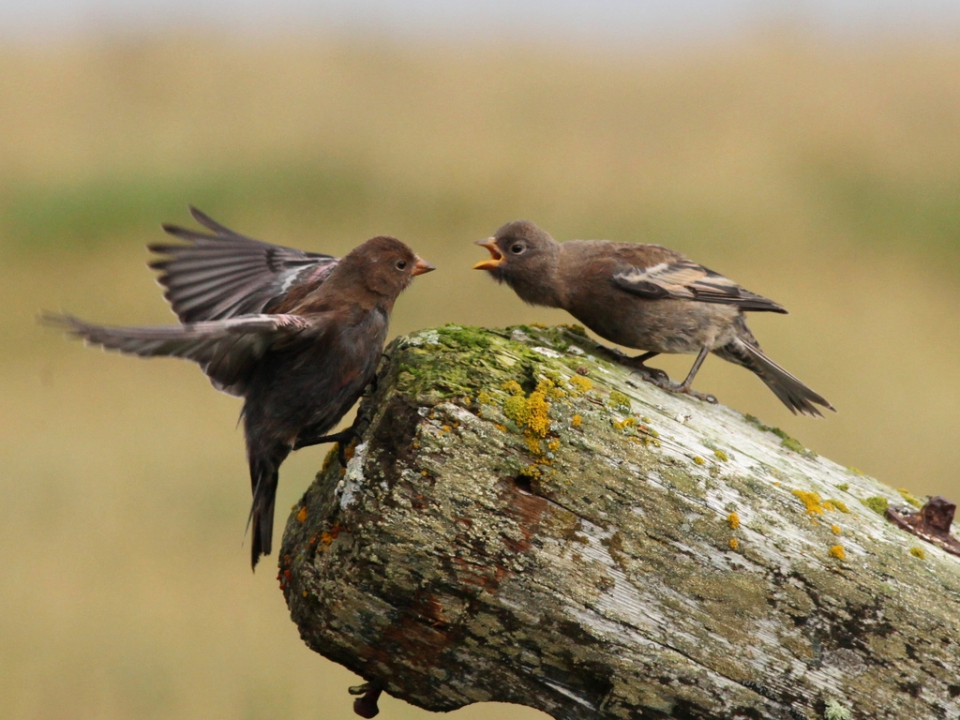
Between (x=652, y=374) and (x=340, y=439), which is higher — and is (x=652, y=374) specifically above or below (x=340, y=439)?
above

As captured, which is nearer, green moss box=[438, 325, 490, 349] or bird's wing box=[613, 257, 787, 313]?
green moss box=[438, 325, 490, 349]

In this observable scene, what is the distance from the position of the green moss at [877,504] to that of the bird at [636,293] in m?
1.67

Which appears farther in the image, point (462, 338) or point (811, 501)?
point (462, 338)

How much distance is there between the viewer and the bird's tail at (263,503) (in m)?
5.14

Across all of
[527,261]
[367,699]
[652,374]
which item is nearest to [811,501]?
[652,374]

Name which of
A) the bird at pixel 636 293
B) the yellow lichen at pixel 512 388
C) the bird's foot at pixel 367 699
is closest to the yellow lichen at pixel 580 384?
the yellow lichen at pixel 512 388

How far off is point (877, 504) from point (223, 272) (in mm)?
3426

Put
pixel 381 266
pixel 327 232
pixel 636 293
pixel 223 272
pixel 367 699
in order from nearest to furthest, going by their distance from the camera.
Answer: pixel 367 699
pixel 381 266
pixel 223 272
pixel 636 293
pixel 327 232

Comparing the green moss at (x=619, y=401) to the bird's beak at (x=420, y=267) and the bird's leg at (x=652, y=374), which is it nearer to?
the bird's leg at (x=652, y=374)

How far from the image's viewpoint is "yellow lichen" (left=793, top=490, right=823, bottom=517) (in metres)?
4.00

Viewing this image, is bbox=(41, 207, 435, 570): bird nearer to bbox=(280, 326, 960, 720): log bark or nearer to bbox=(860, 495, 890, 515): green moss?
bbox=(280, 326, 960, 720): log bark

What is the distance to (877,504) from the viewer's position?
15.0 feet

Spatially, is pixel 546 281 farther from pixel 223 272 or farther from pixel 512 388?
pixel 512 388

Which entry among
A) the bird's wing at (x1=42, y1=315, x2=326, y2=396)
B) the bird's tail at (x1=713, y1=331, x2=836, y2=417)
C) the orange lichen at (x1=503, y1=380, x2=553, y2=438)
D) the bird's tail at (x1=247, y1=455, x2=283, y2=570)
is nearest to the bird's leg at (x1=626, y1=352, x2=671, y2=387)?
the orange lichen at (x1=503, y1=380, x2=553, y2=438)
